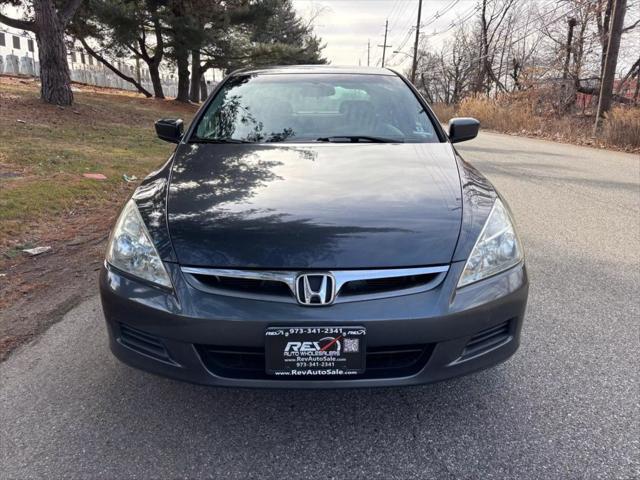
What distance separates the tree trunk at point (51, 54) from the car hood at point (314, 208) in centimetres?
1217

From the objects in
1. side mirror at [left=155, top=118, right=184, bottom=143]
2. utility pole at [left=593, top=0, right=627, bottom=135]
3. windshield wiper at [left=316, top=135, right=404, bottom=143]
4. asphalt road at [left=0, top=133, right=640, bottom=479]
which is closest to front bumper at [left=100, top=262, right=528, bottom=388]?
asphalt road at [left=0, top=133, right=640, bottom=479]

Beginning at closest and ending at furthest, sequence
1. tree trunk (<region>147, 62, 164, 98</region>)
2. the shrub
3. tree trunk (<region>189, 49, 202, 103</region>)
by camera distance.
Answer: the shrub
tree trunk (<region>147, 62, 164, 98</region>)
tree trunk (<region>189, 49, 202, 103</region>)

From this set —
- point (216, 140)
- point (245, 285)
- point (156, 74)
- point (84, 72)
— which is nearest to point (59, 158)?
point (216, 140)

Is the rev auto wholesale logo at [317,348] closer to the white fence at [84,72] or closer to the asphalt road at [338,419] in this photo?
the asphalt road at [338,419]

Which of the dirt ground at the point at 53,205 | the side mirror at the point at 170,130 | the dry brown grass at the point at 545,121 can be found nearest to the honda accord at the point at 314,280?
the side mirror at the point at 170,130

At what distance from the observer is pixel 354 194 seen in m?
2.30

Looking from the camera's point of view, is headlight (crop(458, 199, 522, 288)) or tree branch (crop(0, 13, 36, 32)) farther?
tree branch (crop(0, 13, 36, 32))

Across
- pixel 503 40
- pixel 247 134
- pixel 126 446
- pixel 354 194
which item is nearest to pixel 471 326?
pixel 354 194

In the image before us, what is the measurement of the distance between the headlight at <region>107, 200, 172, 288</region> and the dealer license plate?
1.60ft

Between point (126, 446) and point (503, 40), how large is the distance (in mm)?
43892

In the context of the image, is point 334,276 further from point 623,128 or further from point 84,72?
point 84,72

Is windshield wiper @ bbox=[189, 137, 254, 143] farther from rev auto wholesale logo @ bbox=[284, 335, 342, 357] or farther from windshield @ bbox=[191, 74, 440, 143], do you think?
rev auto wholesale logo @ bbox=[284, 335, 342, 357]

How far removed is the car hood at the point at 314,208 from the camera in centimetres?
192

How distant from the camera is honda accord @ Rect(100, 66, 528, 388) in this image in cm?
181
